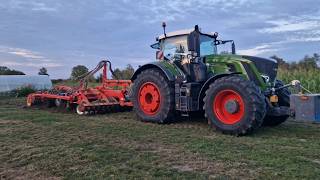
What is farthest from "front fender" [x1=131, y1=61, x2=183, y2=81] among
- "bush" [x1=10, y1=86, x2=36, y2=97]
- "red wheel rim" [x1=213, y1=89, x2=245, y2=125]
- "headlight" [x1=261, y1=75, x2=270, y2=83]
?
"bush" [x1=10, y1=86, x2=36, y2=97]

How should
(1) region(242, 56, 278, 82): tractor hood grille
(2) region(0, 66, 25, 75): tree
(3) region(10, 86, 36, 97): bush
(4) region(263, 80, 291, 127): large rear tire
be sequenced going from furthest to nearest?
(2) region(0, 66, 25, 75): tree, (3) region(10, 86, 36, 97): bush, (1) region(242, 56, 278, 82): tractor hood grille, (4) region(263, 80, 291, 127): large rear tire

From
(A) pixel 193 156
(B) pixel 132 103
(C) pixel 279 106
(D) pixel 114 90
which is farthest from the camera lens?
(D) pixel 114 90

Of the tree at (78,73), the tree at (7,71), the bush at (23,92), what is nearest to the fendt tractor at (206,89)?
the tree at (78,73)

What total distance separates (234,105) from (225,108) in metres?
0.27

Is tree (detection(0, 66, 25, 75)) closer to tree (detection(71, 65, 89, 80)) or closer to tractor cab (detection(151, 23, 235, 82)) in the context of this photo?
tree (detection(71, 65, 89, 80))

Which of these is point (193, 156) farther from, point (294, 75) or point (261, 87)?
point (294, 75)

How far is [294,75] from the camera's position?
653 inches

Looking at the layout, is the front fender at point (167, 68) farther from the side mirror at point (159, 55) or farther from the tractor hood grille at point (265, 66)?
the tractor hood grille at point (265, 66)

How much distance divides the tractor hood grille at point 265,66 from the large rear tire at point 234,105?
96 centimetres

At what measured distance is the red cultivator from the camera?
11797 mm

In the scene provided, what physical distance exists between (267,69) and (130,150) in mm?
3903

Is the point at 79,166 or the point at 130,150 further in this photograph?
the point at 130,150

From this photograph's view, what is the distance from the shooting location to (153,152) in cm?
650

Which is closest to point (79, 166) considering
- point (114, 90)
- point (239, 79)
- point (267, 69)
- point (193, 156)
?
point (193, 156)
